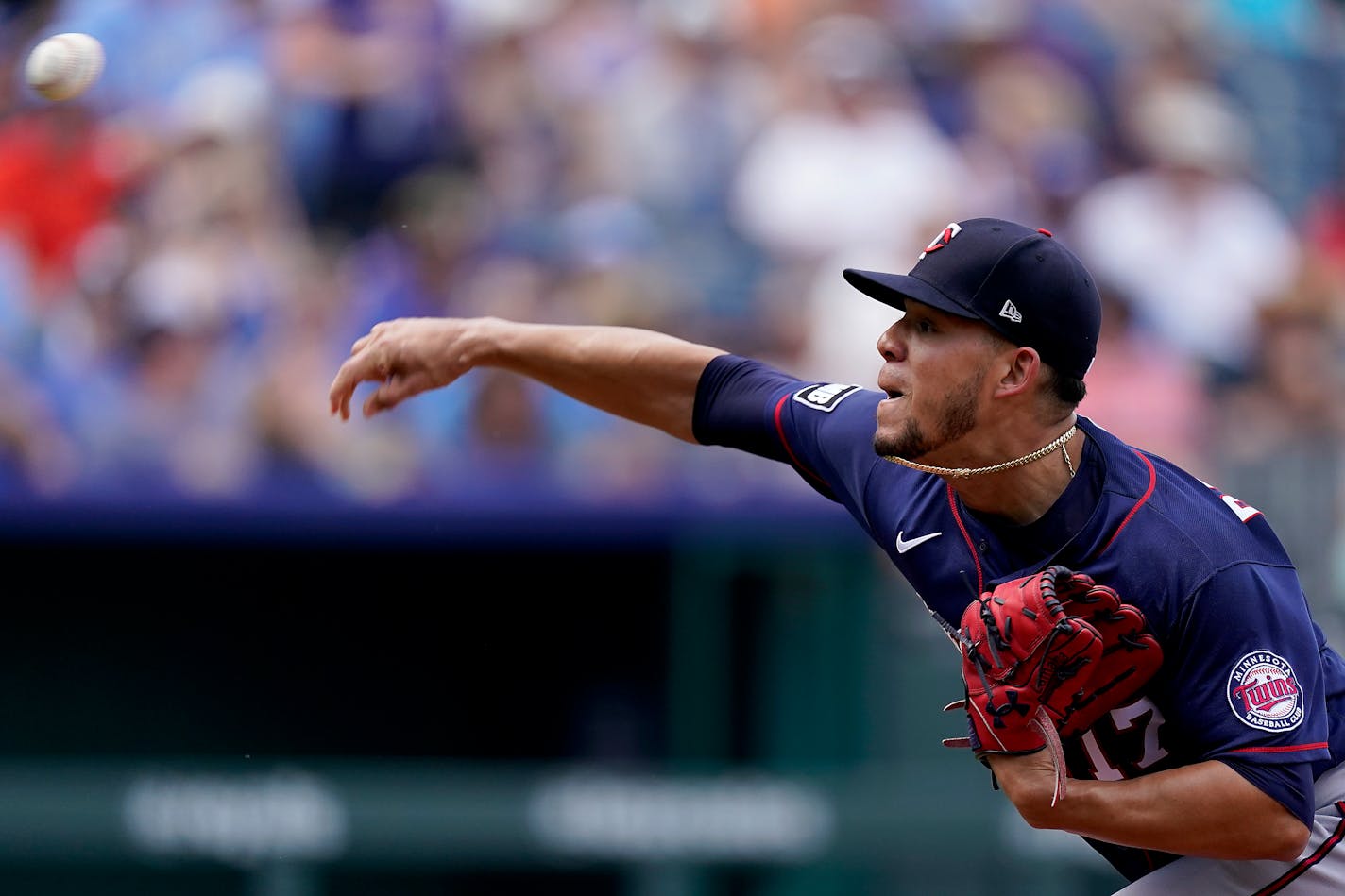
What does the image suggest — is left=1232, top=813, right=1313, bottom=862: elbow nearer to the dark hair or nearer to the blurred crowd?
the dark hair

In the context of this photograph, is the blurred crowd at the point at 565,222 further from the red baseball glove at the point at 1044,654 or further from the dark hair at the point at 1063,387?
the red baseball glove at the point at 1044,654

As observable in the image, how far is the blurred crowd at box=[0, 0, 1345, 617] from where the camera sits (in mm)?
8562

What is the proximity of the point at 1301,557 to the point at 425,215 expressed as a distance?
4.47 meters

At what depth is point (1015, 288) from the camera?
361 centimetres

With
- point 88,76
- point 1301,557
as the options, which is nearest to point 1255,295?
point 1301,557

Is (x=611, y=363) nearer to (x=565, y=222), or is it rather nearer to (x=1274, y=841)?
(x=1274, y=841)

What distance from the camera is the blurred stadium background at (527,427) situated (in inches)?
337

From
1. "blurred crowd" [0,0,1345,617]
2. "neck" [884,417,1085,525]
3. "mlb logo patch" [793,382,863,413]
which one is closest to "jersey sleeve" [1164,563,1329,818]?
"neck" [884,417,1085,525]

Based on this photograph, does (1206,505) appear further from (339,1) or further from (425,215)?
(339,1)

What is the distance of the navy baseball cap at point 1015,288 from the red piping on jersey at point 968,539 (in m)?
0.37

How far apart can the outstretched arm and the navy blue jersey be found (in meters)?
0.41

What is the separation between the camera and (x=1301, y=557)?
8797 mm

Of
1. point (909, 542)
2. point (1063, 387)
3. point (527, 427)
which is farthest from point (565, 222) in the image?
point (1063, 387)

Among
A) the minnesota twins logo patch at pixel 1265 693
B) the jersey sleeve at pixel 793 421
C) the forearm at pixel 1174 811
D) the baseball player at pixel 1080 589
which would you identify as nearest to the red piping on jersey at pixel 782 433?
the jersey sleeve at pixel 793 421
